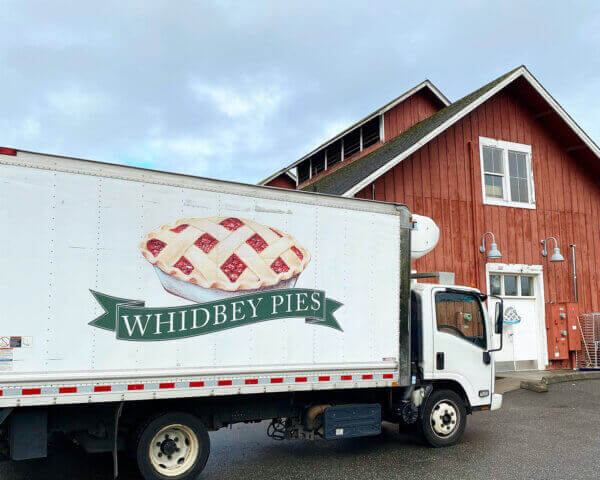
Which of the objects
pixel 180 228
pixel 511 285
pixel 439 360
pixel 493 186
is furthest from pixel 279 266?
pixel 493 186

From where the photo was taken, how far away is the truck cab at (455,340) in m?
8.09

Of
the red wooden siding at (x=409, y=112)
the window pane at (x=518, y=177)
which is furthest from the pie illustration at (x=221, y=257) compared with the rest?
the red wooden siding at (x=409, y=112)

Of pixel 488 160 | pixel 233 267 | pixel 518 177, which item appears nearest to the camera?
pixel 233 267

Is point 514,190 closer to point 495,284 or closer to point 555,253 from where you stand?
point 555,253

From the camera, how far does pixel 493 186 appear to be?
15883 millimetres

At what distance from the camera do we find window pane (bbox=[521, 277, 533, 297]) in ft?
51.8

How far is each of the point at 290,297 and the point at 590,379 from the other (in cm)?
1078

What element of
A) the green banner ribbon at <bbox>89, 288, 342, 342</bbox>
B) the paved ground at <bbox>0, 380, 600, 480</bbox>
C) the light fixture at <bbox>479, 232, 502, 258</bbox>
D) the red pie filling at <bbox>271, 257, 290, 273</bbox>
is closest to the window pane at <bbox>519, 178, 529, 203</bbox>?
the light fixture at <bbox>479, 232, 502, 258</bbox>

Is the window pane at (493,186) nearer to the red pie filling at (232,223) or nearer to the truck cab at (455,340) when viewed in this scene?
the truck cab at (455,340)

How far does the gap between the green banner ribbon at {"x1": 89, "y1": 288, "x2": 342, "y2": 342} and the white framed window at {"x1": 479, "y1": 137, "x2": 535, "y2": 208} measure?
9809 mm

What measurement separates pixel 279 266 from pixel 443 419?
134 inches

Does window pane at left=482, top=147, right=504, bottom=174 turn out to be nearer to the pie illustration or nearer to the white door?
the white door

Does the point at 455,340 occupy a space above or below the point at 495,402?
above

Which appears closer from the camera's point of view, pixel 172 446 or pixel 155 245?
pixel 155 245
